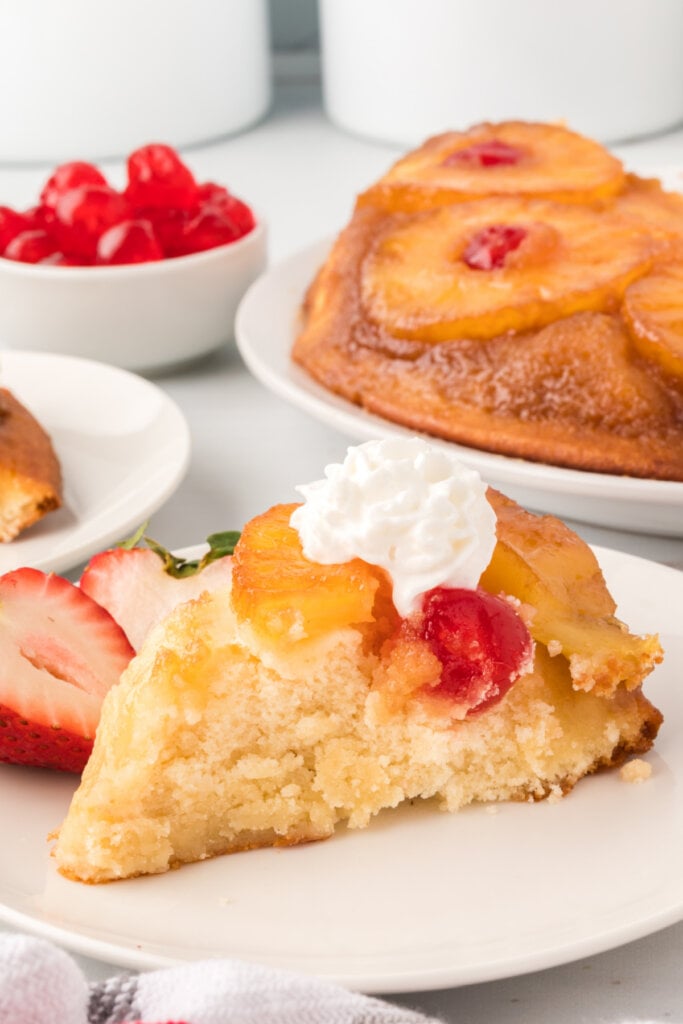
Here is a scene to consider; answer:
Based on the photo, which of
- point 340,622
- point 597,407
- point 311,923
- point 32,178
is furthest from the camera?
point 32,178

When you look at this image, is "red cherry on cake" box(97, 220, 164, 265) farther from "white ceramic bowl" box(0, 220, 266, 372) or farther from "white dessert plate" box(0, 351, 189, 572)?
"white dessert plate" box(0, 351, 189, 572)

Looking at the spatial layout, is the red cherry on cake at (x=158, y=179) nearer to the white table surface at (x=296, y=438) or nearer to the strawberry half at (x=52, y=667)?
the white table surface at (x=296, y=438)

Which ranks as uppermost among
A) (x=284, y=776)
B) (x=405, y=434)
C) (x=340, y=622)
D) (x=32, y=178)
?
(x=340, y=622)

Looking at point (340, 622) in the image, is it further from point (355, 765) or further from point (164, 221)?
point (164, 221)

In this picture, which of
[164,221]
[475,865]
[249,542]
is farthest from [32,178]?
[475,865]

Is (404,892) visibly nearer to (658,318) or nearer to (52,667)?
(52,667)

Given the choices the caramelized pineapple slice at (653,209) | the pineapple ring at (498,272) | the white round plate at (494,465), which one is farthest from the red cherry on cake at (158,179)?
the caramelized pineapple slice at (653,209)
